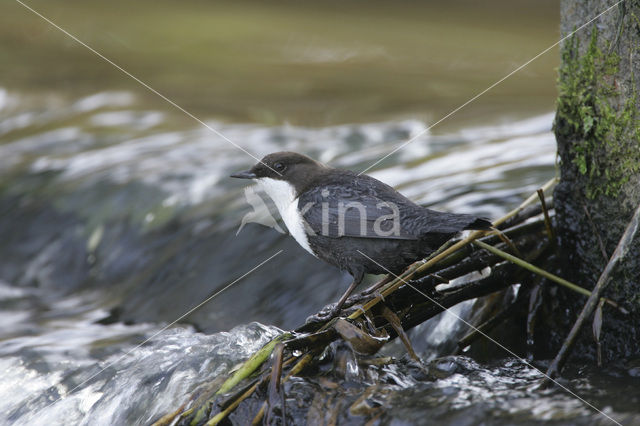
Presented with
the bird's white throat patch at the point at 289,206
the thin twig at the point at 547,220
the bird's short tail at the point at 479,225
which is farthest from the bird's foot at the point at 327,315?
the thin twig at the point at 547,220

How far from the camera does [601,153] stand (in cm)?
282

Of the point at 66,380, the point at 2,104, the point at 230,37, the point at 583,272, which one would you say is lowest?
the point at 66,380

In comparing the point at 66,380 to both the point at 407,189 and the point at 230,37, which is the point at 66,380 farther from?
the point at 230,37

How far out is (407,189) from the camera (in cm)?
493

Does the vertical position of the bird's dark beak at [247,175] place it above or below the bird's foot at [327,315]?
above

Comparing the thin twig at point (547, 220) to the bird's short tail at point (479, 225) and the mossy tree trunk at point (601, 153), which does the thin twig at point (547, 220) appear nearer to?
the mossy tree trunk at point (601, 153)

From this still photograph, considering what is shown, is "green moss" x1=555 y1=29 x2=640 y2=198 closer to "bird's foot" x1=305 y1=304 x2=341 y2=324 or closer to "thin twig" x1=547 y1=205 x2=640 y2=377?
"thin twig" x1=547 y1=205 x2=640 y2=377

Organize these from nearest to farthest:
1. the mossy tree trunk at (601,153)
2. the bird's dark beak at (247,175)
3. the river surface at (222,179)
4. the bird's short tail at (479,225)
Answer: the bird's short tail at (479,225)
the mossy tree trunk at (601,153)
the river surface at (222,179)
the bird's dark beak at (247,175)

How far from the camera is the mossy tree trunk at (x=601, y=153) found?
2695 millimetres

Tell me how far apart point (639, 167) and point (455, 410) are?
109 centimetres


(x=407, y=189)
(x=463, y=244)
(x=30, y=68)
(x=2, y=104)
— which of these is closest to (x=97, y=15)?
(x=30, y=68)

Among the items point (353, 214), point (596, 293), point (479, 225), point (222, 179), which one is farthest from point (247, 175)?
point (222, 179)

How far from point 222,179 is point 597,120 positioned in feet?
11.9

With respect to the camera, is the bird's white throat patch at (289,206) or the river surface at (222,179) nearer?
the river surface at (222,179)
